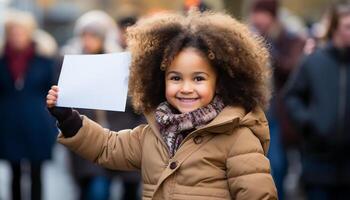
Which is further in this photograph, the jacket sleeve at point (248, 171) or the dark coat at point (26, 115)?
the dark coat at point (26, 115)

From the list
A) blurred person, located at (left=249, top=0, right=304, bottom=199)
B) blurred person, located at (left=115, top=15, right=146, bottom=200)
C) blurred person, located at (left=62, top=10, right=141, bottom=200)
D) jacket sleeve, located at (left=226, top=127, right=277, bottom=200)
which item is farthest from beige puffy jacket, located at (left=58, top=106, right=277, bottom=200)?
blurred person, located at (left=62, top=10, right=141, bottom=200)

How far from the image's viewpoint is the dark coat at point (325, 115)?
A: 8.38 meters

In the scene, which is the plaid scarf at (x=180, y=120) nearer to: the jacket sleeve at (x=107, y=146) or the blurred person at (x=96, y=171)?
the jacket sleeve at (x=107, y=146)

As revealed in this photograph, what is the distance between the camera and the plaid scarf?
17.0 ft

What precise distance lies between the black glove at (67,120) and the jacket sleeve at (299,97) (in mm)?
3531

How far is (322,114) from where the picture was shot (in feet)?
27.7

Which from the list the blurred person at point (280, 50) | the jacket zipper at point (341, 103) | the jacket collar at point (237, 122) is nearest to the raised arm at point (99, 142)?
the jacket collar at point (237, 122)

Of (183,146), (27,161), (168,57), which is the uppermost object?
(168,57)

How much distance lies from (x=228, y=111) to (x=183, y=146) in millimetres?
259

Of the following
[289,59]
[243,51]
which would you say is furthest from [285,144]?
[243,51]

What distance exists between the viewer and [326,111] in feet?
27.6

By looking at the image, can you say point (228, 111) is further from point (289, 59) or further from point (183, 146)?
point (289, 59)

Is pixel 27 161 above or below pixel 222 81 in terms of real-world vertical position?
below

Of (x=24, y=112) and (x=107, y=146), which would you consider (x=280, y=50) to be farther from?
(x=107, y=146)
